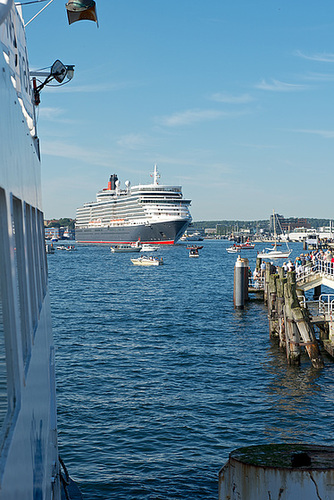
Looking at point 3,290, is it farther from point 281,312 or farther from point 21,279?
point 281,312

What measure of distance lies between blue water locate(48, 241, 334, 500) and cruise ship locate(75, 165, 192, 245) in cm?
9602

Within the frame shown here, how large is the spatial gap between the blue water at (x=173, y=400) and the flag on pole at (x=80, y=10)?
801 cm

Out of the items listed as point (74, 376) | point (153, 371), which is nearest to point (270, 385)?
point (153, 371)

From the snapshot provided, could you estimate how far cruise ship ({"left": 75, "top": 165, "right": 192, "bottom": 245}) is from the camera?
127 meters

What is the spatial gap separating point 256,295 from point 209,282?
19.5 metres

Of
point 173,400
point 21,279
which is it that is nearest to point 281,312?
point 173,400

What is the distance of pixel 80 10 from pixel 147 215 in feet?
401

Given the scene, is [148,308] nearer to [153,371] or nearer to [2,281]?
[153,371]

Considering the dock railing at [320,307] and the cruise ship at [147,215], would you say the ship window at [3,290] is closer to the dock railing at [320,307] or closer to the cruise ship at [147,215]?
the dock railing at [320,307]

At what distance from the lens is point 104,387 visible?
55.9 ft

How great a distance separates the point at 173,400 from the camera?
1578 cm

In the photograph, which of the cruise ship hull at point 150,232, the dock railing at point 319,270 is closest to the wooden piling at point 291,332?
the dock railing at point 319,270

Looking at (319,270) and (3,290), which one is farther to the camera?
(319,270)

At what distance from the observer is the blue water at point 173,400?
11.4 metres
